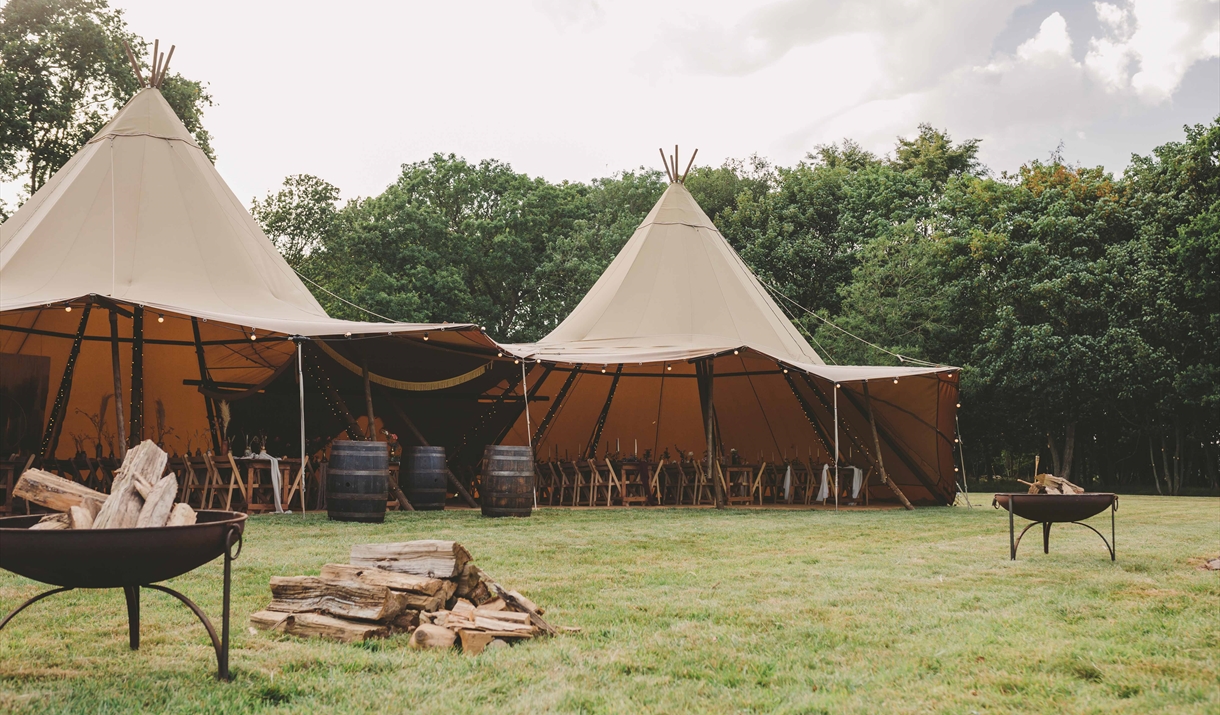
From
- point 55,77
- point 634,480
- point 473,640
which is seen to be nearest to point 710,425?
point 634,480

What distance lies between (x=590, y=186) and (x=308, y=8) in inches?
603

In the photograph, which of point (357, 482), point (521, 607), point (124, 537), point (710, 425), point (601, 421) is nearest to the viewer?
point (124, 537)

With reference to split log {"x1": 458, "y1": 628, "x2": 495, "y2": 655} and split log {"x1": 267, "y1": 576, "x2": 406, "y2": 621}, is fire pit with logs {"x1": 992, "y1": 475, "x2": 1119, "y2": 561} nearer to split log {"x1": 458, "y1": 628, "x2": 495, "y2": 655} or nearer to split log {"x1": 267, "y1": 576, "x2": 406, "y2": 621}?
split log {"x1": 458, "y1": 628, "x2": 495, "y2": 655}

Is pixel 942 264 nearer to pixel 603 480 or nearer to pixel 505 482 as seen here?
pixel 603 480

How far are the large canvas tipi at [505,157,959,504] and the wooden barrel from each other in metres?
2.08

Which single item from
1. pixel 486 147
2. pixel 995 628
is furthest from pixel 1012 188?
pixel 995 628

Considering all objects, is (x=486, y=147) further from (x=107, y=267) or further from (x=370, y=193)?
(x=107, y=267)

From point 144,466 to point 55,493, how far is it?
0.28m

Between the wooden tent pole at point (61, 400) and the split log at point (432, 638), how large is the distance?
9.86 meters

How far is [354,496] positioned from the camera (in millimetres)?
8594

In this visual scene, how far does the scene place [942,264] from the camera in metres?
21.1

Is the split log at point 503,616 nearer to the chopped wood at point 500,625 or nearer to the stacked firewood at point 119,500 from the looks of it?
the chopped wood at point 500,625

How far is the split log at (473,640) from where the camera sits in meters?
3.49

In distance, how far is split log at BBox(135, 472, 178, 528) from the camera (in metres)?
3.07
